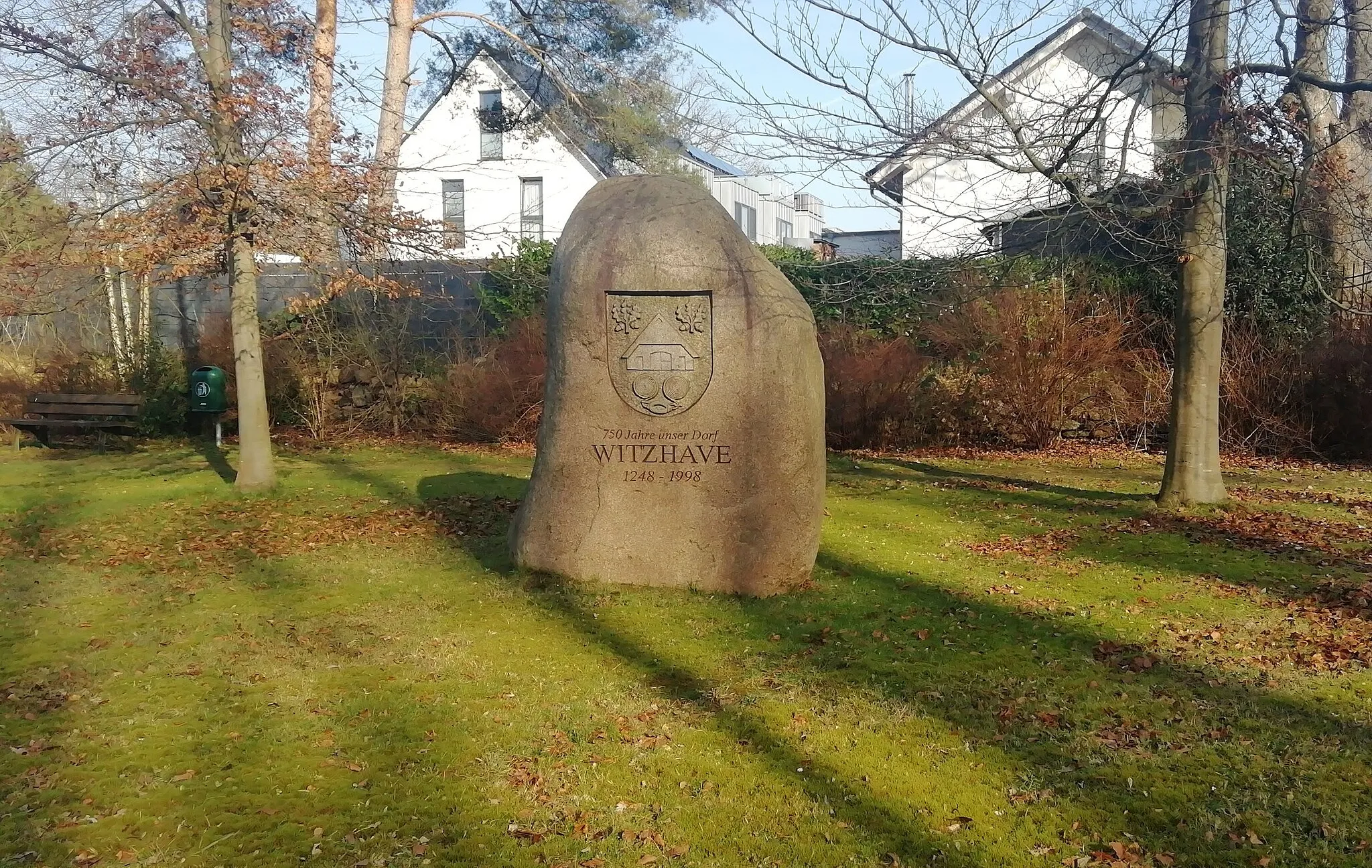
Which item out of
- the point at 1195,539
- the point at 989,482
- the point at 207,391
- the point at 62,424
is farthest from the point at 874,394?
the point at 62,424

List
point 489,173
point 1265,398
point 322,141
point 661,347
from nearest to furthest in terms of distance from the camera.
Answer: point 661,347
point 322,141
point 1265,398
point 489,173

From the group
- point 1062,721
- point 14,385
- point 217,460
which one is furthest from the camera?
point 14,385

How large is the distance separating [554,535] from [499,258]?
38.9ft

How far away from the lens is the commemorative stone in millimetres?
→ 6980

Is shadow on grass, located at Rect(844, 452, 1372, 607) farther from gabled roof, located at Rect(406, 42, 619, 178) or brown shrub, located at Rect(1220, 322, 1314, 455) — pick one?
gabled roof, located at Rect(406, 42, 619, 178)

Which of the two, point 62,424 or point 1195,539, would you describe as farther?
point 62,424

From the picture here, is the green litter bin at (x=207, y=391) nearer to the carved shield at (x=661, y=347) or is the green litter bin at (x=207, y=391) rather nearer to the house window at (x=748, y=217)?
the carved shield at (x=661, y=347)

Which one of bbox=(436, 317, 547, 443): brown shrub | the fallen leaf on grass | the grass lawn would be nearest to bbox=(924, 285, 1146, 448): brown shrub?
the grass lawn

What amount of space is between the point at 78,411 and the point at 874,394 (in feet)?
41.1

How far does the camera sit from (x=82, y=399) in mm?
15570

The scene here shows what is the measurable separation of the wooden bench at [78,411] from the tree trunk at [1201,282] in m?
14.8

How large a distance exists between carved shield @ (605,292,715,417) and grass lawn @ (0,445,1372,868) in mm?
1435

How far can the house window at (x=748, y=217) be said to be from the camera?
36156 millimetres

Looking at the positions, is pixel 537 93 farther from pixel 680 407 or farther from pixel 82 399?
pixel 680 407
